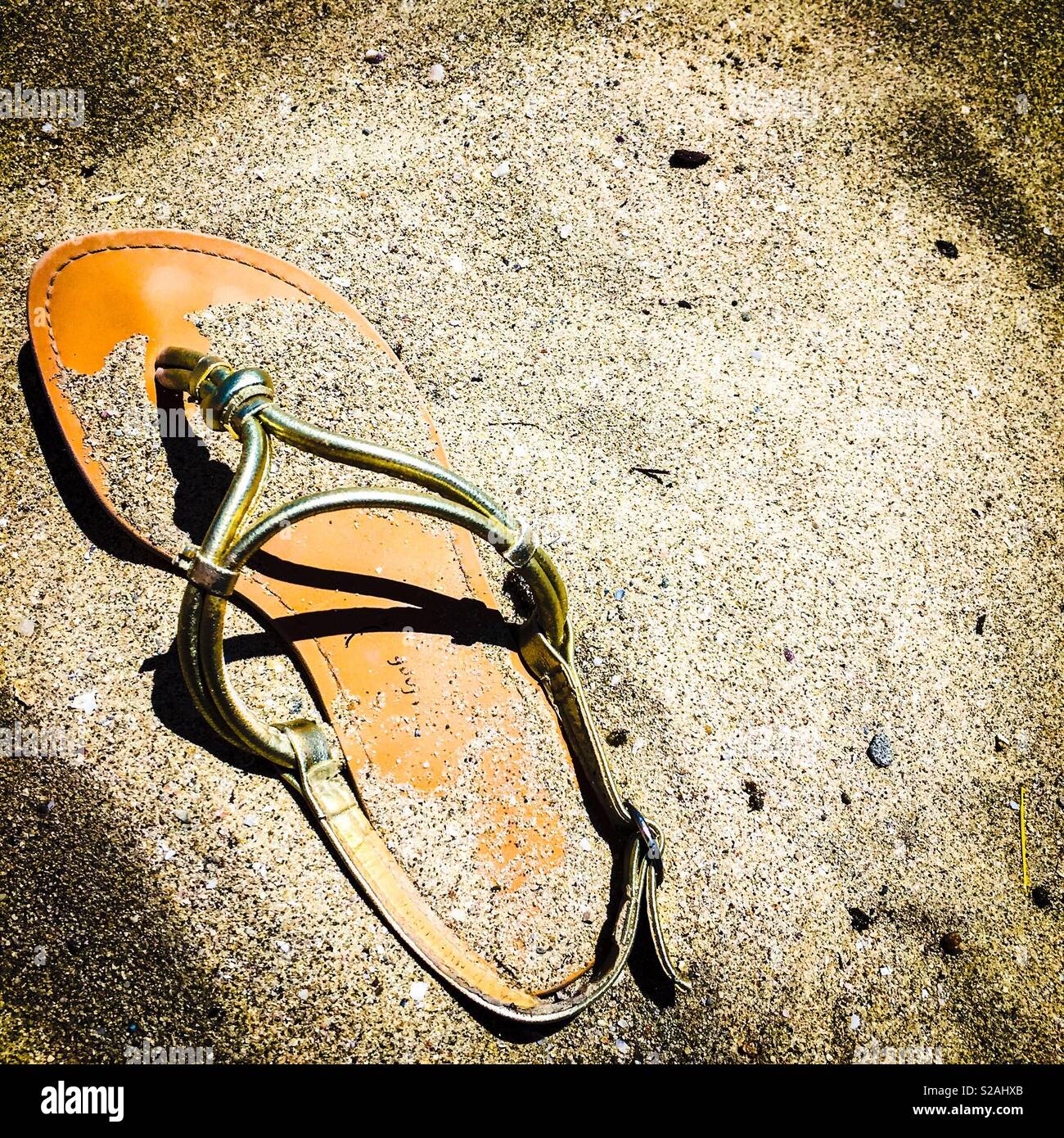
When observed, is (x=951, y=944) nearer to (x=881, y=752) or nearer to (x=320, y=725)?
(x=881, y=752)

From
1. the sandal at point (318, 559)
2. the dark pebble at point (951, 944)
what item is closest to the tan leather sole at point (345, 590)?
the sandal at point (318, 559)

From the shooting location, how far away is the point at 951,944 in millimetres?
1084

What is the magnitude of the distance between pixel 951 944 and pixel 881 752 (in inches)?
10.2

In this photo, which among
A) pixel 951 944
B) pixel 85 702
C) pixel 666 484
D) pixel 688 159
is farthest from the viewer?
pixel 688 159

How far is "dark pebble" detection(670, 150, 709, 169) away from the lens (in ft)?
4.66

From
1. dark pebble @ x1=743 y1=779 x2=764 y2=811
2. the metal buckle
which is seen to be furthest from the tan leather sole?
dark pebble @ x1=743 y1=779 x2=764 y2=811

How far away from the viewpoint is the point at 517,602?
1139 mm

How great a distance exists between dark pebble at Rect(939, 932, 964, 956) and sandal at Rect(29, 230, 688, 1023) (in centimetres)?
38

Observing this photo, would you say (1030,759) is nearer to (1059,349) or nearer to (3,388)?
(1059,349)

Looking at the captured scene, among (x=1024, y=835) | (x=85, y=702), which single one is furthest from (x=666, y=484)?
(x=85, y=702)

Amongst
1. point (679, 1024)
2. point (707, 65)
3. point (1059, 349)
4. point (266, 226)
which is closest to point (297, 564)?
point (266, 226)

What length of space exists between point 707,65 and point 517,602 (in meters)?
1.08

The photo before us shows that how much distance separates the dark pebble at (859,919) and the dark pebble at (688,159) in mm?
1207
